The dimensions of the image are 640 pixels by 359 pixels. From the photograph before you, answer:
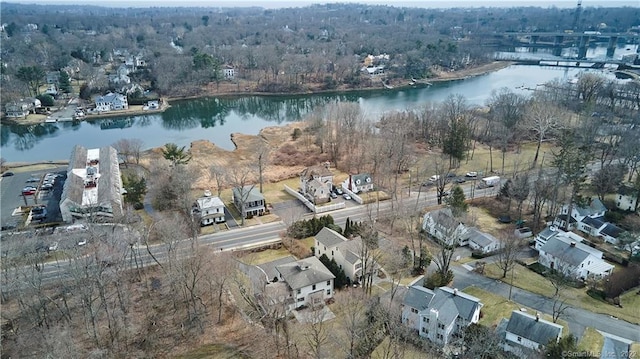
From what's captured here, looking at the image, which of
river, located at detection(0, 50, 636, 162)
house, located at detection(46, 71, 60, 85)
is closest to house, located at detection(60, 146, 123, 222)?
river, located at detection(0, 50, 636, 162)

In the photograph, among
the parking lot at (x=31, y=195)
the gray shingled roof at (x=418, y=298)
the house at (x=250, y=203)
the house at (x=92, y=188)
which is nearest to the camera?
the gray shingled roof at (x=418, y=298)

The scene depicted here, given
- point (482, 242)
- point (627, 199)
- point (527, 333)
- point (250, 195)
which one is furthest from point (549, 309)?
point (250, 195)

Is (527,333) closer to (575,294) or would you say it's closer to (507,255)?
(507,255)

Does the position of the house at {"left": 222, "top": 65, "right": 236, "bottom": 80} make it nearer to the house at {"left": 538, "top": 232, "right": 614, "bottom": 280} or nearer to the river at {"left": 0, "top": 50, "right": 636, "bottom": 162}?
the river at {"left": 0, "top": 50, "right": 636, "bottom": 162}

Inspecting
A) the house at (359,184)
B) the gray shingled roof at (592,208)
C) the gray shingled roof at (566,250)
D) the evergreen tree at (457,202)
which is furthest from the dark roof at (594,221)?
the house at (359,184)

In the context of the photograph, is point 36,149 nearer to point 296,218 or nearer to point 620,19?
point 296,218

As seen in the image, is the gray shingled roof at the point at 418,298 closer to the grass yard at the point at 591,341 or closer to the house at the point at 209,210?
the grass yard at the point at 591,341
